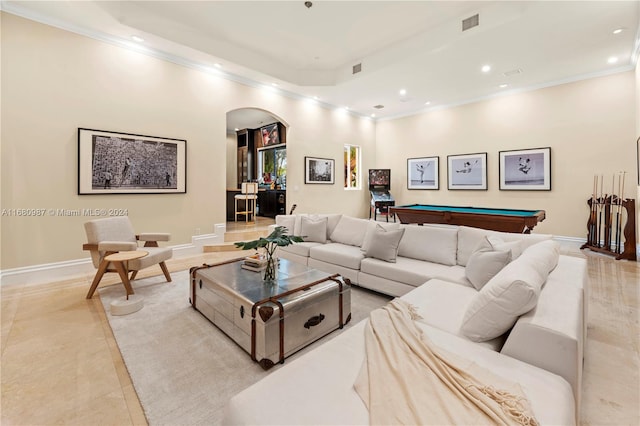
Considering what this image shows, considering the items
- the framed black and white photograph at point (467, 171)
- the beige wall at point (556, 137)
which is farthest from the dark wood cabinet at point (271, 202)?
the framed black and white photograph at point (467, 171)

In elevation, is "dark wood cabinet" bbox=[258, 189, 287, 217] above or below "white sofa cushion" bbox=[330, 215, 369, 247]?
above

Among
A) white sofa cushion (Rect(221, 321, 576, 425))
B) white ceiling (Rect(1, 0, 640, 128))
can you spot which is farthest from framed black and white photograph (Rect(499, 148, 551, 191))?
white sofa cushion (Rect(221, 321, 576, 425))

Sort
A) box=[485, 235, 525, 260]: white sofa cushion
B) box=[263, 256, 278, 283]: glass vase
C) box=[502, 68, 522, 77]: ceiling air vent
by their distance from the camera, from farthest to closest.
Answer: box=[502, 68, 522, 77]: ceiling air vent
box=[263, 256, 278, 283]: glass vase
box=[485, 235, 525, 260]: white sofa cushion

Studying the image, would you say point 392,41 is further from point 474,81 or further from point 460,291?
point 460,291

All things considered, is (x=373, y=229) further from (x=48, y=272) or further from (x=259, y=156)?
(x=259, y=156)

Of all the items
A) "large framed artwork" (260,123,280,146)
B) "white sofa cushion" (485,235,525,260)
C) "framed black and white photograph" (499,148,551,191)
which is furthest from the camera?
"large framed artwork" (260,123,280,146)

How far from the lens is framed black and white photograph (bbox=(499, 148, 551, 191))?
5.91 m

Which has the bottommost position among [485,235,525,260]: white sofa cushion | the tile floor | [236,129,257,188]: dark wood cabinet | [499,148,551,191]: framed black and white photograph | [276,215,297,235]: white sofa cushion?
the tile floor

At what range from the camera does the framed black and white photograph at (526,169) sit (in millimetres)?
5914

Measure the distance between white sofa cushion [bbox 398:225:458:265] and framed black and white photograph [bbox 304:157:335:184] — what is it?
4.01 meters

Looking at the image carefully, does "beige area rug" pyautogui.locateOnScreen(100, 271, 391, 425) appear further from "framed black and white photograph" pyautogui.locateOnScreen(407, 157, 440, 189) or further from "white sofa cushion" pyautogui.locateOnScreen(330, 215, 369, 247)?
"framed black and white photograph" pyautogui.locateOnScreen(407, 157, 440, 189)

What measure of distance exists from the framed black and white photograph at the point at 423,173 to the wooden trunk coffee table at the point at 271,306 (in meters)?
6.01

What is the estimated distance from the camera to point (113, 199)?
14.1 feet

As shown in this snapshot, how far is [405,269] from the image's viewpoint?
9.71 feet
